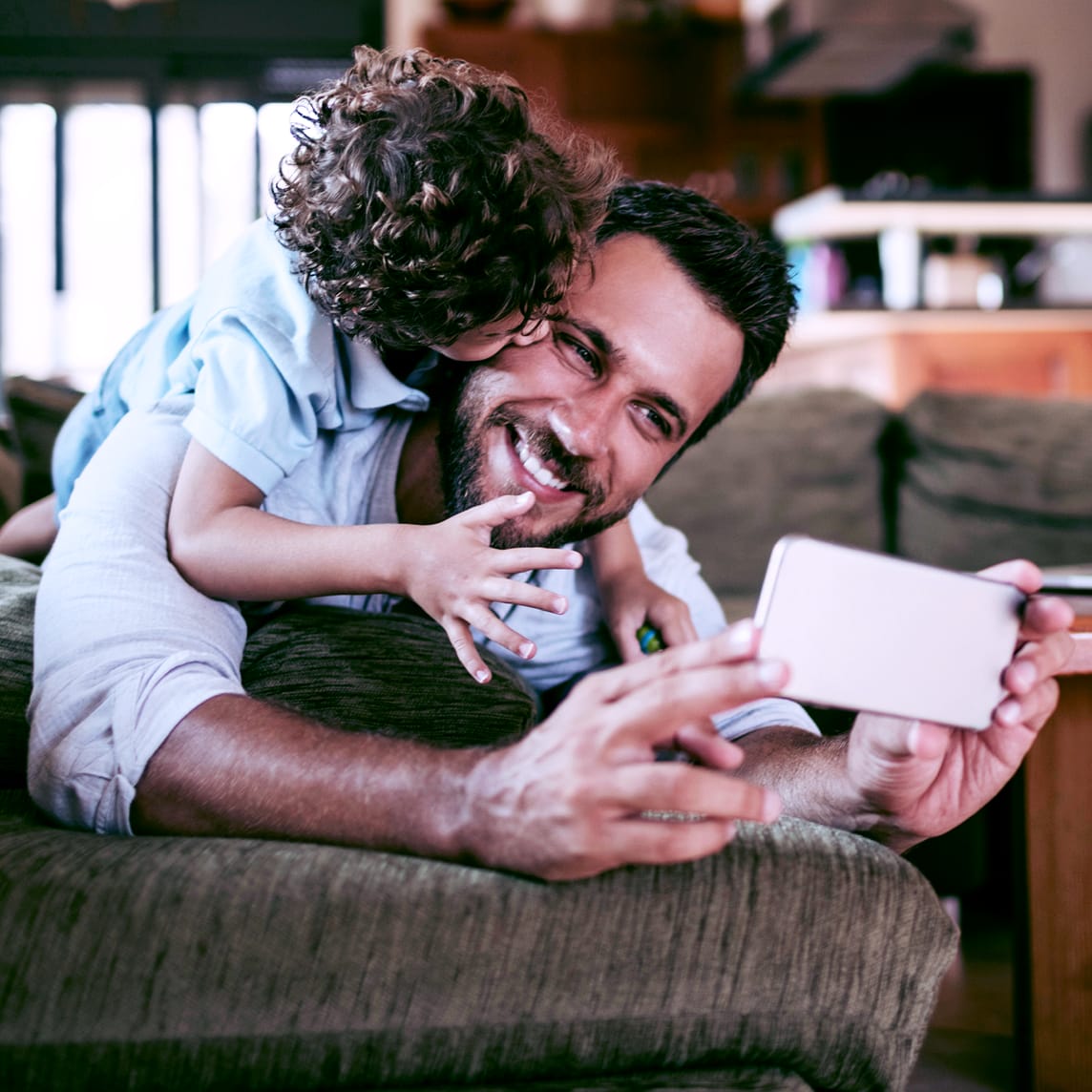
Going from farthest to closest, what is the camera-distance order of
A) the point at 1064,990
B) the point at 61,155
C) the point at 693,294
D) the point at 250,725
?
the point at 61,155
the point at 693,294
the point at 1064,990
the point at 250,725

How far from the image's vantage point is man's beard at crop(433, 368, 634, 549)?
47.9 inches

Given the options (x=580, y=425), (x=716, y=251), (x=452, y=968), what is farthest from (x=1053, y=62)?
(x=452, y=968)

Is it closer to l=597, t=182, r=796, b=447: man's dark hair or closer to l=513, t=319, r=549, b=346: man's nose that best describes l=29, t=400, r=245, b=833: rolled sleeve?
l=513, t=319, r=549, b=346: man's nose

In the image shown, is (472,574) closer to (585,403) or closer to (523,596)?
(523,596)

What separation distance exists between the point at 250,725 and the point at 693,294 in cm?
73

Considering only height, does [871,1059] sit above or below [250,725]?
below

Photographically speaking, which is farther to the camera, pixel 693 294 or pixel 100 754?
pixel 693 294

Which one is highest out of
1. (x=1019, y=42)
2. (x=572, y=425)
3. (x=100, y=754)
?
(x=1019, y=42)

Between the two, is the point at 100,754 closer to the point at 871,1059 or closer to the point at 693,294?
the point at 871,1059

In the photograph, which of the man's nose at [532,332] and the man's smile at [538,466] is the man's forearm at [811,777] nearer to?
the man's smile at [538,466]

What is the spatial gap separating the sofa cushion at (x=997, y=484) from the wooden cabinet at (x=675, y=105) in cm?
363

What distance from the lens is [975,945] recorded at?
1.87 metres

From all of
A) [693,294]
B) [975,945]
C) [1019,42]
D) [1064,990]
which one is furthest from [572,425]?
[1019,42]

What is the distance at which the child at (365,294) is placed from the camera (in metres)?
1.01
